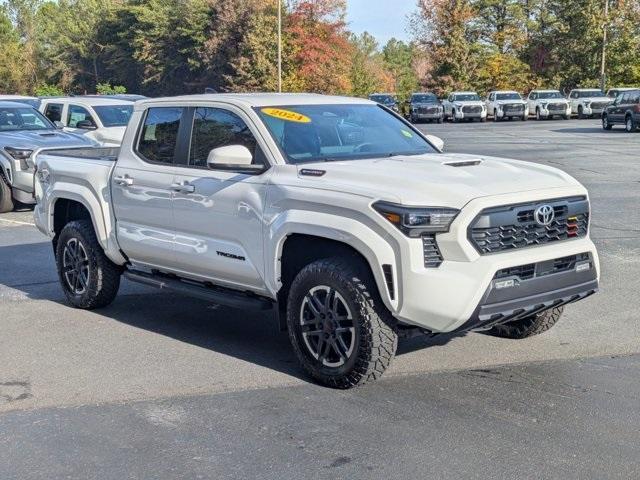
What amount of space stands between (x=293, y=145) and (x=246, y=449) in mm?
2369

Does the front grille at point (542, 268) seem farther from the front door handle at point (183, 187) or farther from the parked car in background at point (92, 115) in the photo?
the parked car in background at point (92, 115)

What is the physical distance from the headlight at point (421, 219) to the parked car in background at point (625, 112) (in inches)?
1244

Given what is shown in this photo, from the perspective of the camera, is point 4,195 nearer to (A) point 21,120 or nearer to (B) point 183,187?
(A) point 21,120

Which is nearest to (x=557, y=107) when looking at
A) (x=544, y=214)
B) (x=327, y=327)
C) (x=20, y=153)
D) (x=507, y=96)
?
(x=507, y=96)

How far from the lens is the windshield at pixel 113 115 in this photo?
1791 centimetres

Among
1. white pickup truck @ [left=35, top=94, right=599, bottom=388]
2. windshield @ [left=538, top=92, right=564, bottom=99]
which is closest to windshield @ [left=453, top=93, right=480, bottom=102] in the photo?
windshield @ [left=538, top=92, right=564, bottom=99]

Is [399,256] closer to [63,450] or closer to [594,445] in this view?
[594,445]

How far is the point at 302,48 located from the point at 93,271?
4754cm

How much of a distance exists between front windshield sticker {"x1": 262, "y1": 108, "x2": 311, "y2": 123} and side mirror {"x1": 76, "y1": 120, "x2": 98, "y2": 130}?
11466mm

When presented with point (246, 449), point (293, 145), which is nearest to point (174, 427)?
point (246, 449)

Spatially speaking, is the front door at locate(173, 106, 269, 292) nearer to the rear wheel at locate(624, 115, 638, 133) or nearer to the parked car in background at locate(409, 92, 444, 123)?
the rear wheel at locate(624, 115, 638, 133)

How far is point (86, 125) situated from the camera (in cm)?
1739

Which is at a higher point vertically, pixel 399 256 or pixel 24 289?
pixel 399 256

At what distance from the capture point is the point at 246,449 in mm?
4805
